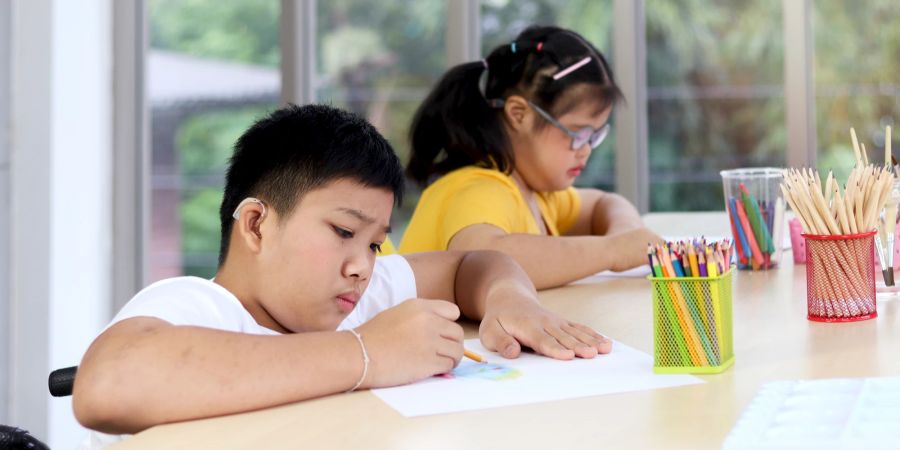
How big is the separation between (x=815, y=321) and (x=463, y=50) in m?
2.30

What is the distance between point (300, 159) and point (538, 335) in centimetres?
31

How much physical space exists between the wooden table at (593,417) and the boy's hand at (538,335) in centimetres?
6

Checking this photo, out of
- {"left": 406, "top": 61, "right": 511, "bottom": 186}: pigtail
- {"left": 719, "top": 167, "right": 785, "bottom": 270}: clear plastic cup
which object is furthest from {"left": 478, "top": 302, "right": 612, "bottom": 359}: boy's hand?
{"left": 406, "top": 61, "right": 511, "bottom": 186}: pigtail

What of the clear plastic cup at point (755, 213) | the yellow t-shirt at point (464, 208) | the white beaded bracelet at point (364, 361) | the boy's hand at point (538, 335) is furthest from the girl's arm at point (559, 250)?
the white beaded bracelet at point (364, 361)

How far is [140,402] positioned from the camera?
0.86m

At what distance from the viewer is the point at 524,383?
974 mm

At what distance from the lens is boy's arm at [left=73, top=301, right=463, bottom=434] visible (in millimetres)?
860

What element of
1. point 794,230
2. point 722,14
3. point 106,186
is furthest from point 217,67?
point 794,230

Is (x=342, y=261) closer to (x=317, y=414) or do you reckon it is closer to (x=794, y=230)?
(x=317, y=414)

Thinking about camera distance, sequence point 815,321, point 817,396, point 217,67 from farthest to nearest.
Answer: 1. point 217,67
2. point 815,321
3. point 817,396

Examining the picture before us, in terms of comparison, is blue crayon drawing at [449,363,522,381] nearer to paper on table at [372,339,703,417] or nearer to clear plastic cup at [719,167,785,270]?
paper on table at [372,339,703,417]

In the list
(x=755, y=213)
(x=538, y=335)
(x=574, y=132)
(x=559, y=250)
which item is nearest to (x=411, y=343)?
(x=538, y=335)

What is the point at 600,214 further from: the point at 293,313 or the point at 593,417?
the point at 593,417

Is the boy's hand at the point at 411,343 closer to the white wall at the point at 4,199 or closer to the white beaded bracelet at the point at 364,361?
the white beaded bracelet at the point at 364,361
